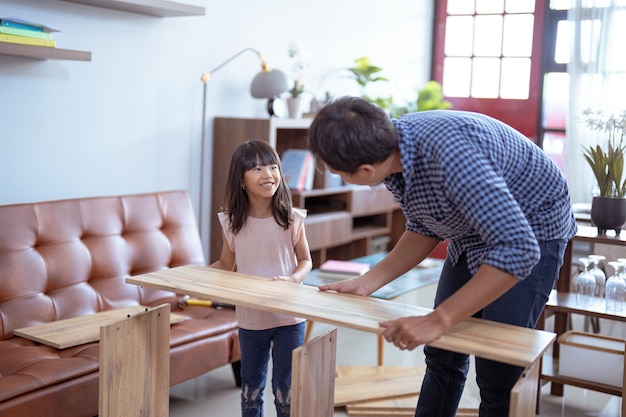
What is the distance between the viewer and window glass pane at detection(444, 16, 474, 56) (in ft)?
20.5

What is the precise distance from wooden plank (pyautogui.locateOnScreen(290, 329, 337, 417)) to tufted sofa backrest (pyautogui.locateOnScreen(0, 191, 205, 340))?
1297 mm

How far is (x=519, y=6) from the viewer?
6.00 m

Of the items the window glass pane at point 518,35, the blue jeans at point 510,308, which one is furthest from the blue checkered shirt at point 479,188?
the window glass pane at point 518,35

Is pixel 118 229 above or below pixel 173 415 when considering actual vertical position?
above

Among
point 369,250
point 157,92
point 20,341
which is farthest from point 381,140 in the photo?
point 369,250

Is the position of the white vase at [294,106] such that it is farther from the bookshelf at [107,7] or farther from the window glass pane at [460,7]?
the window glass pane at [460,7]

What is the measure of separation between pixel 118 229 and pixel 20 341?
0.72 meters

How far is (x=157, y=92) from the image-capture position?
3932 mm

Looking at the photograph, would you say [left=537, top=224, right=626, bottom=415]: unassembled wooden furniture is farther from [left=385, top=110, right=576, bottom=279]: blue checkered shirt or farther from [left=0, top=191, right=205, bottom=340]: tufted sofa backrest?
[left=0, top=191, right=205, bottom=340]: tufted sofa backrest

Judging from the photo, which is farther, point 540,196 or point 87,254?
point 87,254

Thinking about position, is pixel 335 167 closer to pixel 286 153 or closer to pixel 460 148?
pixel 460 148

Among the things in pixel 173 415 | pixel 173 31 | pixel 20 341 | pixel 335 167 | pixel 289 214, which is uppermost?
pixel 173 31

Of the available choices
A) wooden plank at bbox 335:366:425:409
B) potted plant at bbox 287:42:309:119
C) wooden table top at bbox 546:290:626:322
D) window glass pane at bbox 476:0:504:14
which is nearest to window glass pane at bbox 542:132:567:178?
window glass pane at bbox 476:0:504:14

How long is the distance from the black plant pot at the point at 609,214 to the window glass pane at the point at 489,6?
3.40 metres
